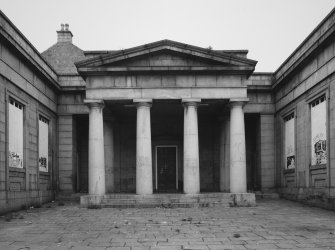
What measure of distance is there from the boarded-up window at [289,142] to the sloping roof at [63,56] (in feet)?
57.8

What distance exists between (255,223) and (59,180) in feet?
44.9

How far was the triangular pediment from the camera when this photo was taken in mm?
18141

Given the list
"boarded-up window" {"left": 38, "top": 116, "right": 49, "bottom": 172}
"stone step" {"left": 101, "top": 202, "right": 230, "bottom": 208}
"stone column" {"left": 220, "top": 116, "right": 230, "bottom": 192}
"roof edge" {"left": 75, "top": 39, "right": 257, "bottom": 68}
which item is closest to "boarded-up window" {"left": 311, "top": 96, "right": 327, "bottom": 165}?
"roof edge" {"left": 75, "top": 39, "right": 257, "bottom": 68}

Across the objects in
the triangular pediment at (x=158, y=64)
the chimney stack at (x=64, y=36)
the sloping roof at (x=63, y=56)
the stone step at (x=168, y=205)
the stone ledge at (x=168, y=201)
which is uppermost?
the chimney stack at (x=64, y=36)

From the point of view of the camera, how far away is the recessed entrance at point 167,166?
2464cm

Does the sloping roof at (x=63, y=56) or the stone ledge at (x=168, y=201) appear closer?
→ the stone ledge at (x=168, y=201)

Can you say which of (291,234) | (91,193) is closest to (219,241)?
(291,234)

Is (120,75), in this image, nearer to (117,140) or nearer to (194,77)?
(194,77)

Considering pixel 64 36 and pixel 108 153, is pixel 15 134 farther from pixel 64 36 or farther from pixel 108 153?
A: pixel 64 36

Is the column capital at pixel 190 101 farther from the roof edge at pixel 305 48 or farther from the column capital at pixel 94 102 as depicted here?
the roof edge at pixel 305 48


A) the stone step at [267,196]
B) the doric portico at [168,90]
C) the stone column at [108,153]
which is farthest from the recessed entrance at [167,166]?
the doric portico at [168,90]

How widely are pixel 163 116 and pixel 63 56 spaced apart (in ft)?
40.3

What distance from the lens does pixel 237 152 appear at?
60.1ft

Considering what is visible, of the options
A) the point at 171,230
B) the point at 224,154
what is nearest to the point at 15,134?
the point at 171,230
